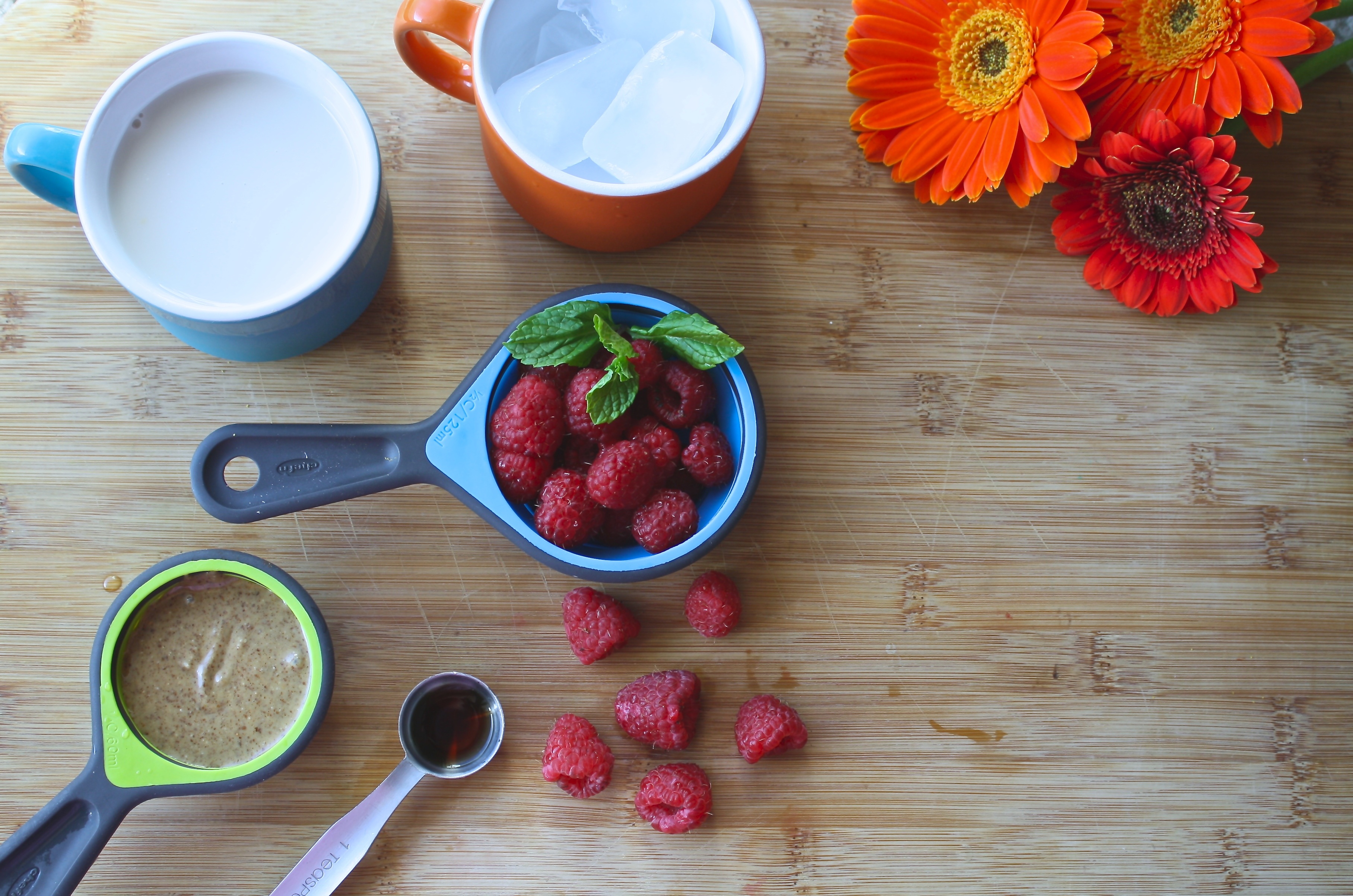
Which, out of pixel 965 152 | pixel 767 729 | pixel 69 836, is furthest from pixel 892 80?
pixel 69 836

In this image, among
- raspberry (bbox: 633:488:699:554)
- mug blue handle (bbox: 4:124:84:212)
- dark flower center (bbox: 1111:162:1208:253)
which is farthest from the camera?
dark flower center (bbox: 1111:162:1208:253)

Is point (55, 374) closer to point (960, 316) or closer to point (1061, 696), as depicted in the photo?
point (960, 316)

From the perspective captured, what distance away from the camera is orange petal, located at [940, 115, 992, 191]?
1.25 m

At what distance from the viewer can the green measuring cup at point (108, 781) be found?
3.67ft

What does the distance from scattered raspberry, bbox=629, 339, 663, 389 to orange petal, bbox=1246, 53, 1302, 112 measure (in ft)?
2.72

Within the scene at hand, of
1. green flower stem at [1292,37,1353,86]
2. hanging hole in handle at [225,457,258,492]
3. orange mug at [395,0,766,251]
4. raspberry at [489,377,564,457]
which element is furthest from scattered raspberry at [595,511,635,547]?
green flower stem at [1292,37,1353,86]

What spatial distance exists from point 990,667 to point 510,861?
0.74 metres

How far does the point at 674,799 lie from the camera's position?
1.21m

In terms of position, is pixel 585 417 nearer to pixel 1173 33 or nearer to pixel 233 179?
pixel 233 179

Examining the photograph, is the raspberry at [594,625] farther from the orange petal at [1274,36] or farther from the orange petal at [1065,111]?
the orange petal at [1274,36]

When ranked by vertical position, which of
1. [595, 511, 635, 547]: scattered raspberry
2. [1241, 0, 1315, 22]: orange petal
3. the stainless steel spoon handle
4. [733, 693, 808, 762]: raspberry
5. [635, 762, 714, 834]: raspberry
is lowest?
the stainless steel spoon handle

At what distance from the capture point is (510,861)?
1258mm

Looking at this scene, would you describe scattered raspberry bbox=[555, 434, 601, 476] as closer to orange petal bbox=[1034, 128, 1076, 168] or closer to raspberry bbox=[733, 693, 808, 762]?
raspberry bbox=[733, 693, 808, 762]

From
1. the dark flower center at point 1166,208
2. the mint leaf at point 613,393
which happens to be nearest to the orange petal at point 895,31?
the dark flower center at point 1166,208
